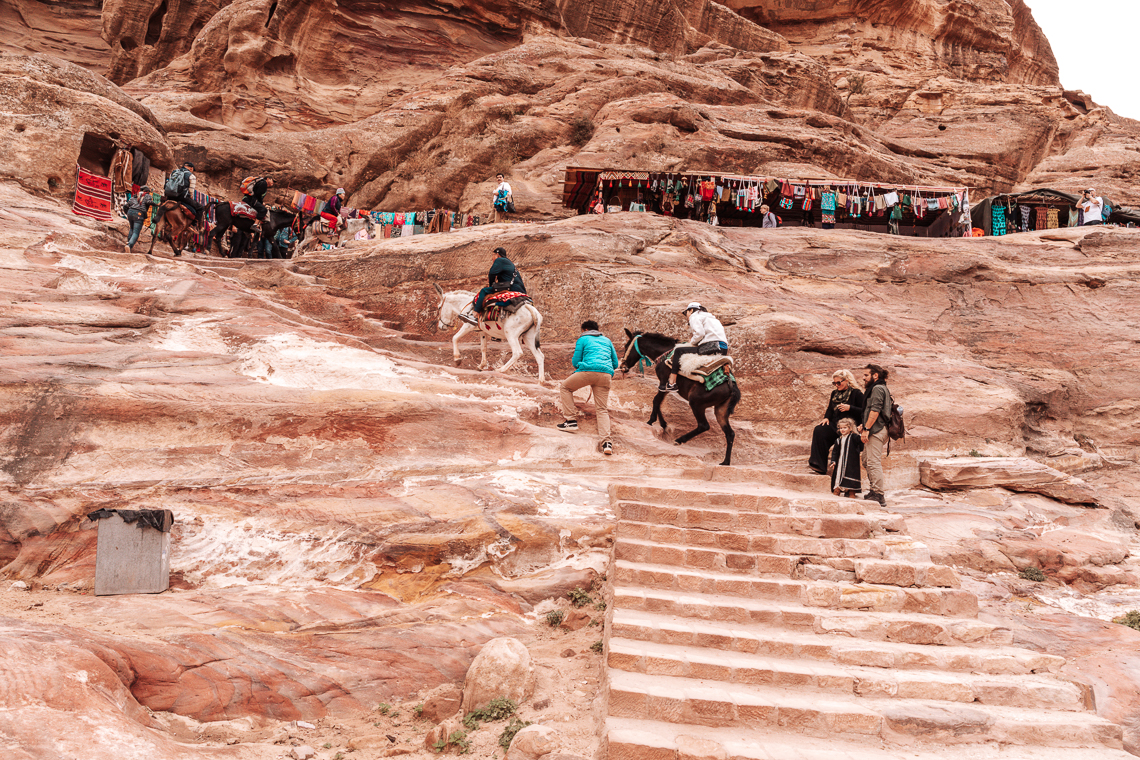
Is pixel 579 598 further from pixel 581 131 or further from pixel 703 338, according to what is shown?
pixel 581 131

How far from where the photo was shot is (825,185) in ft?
61.4

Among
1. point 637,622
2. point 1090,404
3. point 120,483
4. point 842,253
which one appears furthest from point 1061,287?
point 120,483

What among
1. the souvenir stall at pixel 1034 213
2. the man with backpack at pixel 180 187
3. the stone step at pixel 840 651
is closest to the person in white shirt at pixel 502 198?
the man with backpack at pixel 180 187

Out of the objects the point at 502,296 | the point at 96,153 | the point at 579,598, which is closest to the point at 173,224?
the point at 96,153

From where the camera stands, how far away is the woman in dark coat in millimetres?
8797

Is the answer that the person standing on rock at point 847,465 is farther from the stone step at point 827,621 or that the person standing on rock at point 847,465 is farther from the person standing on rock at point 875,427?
the stone step at point 827,621

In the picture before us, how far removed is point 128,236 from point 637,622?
1423cm

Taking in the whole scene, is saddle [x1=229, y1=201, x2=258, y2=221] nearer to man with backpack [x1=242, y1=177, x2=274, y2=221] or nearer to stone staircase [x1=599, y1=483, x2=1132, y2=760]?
man with backpack [x1=242, y1=177, x2=274, y2=221]

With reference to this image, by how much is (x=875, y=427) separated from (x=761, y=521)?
9.01 feet

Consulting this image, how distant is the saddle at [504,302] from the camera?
10.9 meters

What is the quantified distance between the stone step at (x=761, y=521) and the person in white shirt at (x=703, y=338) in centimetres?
320

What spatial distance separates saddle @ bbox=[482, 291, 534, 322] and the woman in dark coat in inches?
192

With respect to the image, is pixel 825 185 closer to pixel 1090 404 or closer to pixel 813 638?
pixel 1090 404

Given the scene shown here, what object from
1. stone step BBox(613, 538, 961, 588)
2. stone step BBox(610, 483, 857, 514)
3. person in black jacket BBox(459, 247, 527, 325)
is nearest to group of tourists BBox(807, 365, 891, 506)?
stone step BBox(610, 483, 857, 514)
